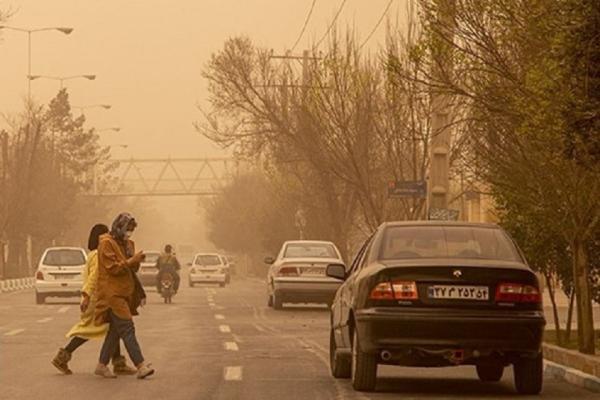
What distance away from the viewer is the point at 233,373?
18750 millimetres

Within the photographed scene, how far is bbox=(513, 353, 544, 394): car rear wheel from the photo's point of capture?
1606 centimetres

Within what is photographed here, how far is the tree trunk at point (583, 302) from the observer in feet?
68.0

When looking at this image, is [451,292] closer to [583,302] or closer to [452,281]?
[452,281]

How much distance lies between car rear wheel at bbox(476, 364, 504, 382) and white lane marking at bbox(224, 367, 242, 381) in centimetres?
252

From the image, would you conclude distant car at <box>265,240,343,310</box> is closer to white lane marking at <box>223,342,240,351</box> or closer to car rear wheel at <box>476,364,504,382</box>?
white lane marking at <box>223,342,240,351</box>

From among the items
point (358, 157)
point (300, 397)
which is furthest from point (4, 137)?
point (300, 397)

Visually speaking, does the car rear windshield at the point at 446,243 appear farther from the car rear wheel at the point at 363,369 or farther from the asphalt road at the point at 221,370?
the asphalt road at the point at 221,370

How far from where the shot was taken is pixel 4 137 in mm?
82688

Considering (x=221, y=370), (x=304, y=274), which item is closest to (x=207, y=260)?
(x=304, y=274)

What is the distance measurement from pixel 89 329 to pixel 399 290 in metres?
4.56

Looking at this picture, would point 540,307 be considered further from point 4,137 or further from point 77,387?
point 4,137

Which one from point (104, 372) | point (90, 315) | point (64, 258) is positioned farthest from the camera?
point (64, 258)

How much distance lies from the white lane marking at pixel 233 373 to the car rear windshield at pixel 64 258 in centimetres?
2882

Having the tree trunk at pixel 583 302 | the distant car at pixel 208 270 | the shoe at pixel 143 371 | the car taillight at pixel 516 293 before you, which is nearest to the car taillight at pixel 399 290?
the car taillight at pixel 516 293
